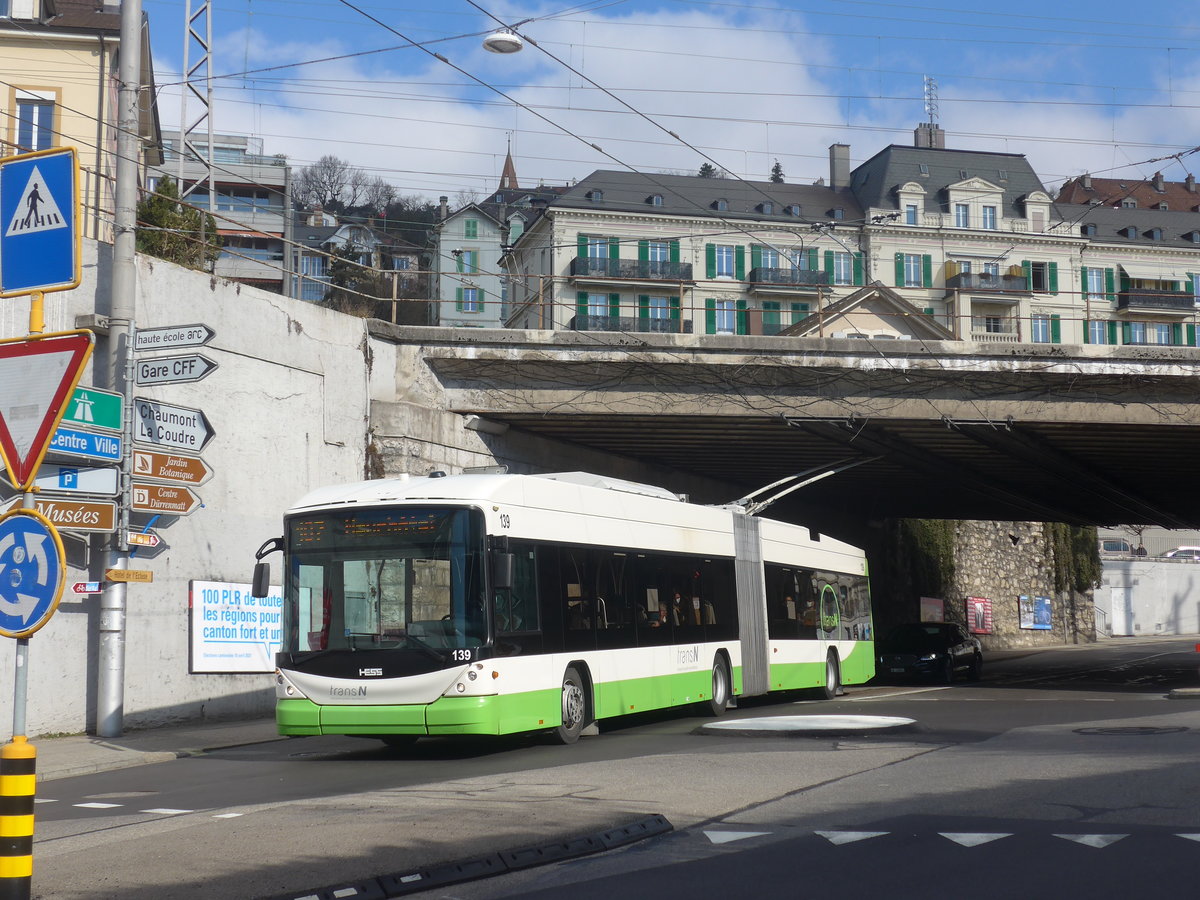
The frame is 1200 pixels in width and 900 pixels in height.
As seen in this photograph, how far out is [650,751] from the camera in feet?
44.6

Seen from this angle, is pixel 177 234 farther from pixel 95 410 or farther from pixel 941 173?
pixel 941 173

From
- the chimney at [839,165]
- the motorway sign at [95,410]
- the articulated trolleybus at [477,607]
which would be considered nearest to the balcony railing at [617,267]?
the chimney at [839,165]

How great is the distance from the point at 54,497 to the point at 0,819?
1128 cm

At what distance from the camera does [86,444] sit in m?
16.2

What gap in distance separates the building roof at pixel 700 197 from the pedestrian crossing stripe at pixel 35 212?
197 feet

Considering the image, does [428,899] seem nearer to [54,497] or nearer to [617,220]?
[54,497]

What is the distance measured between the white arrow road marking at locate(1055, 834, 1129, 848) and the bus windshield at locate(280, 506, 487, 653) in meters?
6.59

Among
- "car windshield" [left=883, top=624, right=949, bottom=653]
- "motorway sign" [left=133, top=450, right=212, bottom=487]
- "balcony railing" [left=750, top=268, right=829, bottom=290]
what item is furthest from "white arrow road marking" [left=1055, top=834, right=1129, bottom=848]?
"balcony railing" [left=750, top=268, right=829, bottom=290]

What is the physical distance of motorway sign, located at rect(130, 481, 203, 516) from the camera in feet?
56.5

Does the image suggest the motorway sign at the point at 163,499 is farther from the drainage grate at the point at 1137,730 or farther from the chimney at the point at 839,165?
the chimney at the point at 839,165

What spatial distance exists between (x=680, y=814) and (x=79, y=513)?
1016cm

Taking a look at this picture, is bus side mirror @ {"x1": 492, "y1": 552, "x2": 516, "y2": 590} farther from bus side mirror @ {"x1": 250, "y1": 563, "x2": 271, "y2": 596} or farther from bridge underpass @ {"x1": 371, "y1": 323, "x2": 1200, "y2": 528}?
bridge underpass @ {"x1": 371, "y1": 323, "x2": 1200, "y2": 528}

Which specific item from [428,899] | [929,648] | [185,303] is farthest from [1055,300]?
[428,899]

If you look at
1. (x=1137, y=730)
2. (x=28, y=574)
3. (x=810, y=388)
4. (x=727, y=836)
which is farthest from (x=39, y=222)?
(x=810, y=388)
